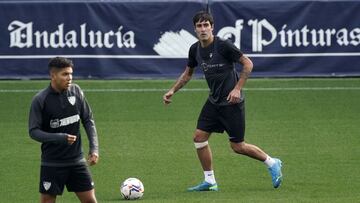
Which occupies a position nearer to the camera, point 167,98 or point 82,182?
point 82,182

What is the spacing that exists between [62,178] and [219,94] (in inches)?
133

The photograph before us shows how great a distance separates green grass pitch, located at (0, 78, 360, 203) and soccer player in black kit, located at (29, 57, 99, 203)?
2.32m

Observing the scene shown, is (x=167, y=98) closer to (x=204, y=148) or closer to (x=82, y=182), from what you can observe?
(x=204, y=148)

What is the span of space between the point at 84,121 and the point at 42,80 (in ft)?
42.8

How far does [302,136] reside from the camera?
17.0m

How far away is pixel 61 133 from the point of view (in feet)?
32.3

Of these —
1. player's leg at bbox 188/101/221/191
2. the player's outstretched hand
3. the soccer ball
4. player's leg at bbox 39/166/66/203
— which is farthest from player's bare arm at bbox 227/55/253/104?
player's leg at bbox 39/166/66/203

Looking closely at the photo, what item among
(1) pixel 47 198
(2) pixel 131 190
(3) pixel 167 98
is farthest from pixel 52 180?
(3) pixel 167 98

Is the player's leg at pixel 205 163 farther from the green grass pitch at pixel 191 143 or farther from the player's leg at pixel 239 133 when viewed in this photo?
the player's leg at pixel 239 133

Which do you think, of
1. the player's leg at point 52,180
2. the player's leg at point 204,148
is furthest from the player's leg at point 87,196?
the player's leg at point 204,148

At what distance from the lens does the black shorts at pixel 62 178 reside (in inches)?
394

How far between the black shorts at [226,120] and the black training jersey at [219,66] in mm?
105

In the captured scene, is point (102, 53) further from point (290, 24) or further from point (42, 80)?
point (290, 24)

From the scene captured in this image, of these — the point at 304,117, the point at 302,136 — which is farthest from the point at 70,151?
the point at 304,117
